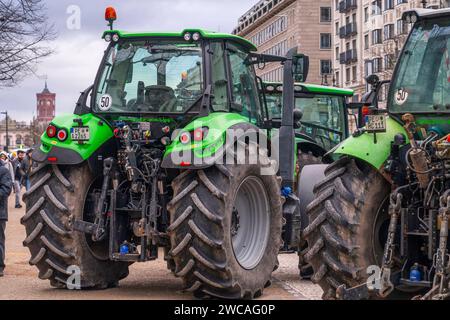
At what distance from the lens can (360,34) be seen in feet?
271

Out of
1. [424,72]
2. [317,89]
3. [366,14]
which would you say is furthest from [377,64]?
[424,72]

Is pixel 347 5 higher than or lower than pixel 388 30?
higher

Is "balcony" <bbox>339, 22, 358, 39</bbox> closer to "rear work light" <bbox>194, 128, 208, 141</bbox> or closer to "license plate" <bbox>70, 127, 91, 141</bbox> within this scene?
"license plate" <bbox>70, 127, 91, 141</bbox>

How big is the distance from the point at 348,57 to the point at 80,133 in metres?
75.8

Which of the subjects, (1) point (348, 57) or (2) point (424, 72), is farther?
(1) point (348, 57)

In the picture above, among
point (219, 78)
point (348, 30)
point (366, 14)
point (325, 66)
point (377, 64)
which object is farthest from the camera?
point (325, 66)

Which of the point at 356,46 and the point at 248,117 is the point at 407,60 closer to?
the point at 248,117

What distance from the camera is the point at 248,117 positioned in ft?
38.8

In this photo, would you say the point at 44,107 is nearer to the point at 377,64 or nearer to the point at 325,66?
the point at 325,66

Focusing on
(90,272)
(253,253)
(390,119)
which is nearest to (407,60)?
(390,119)

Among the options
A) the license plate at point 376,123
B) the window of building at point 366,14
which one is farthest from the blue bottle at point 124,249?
the window of building at point 366,14

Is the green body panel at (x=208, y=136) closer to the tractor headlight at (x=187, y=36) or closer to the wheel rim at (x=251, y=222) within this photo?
the wheel rim at (x=251, y=222)

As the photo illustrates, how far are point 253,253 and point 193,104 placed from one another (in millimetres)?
1839

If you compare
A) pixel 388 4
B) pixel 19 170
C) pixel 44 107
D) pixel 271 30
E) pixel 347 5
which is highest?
pixel 271 30
